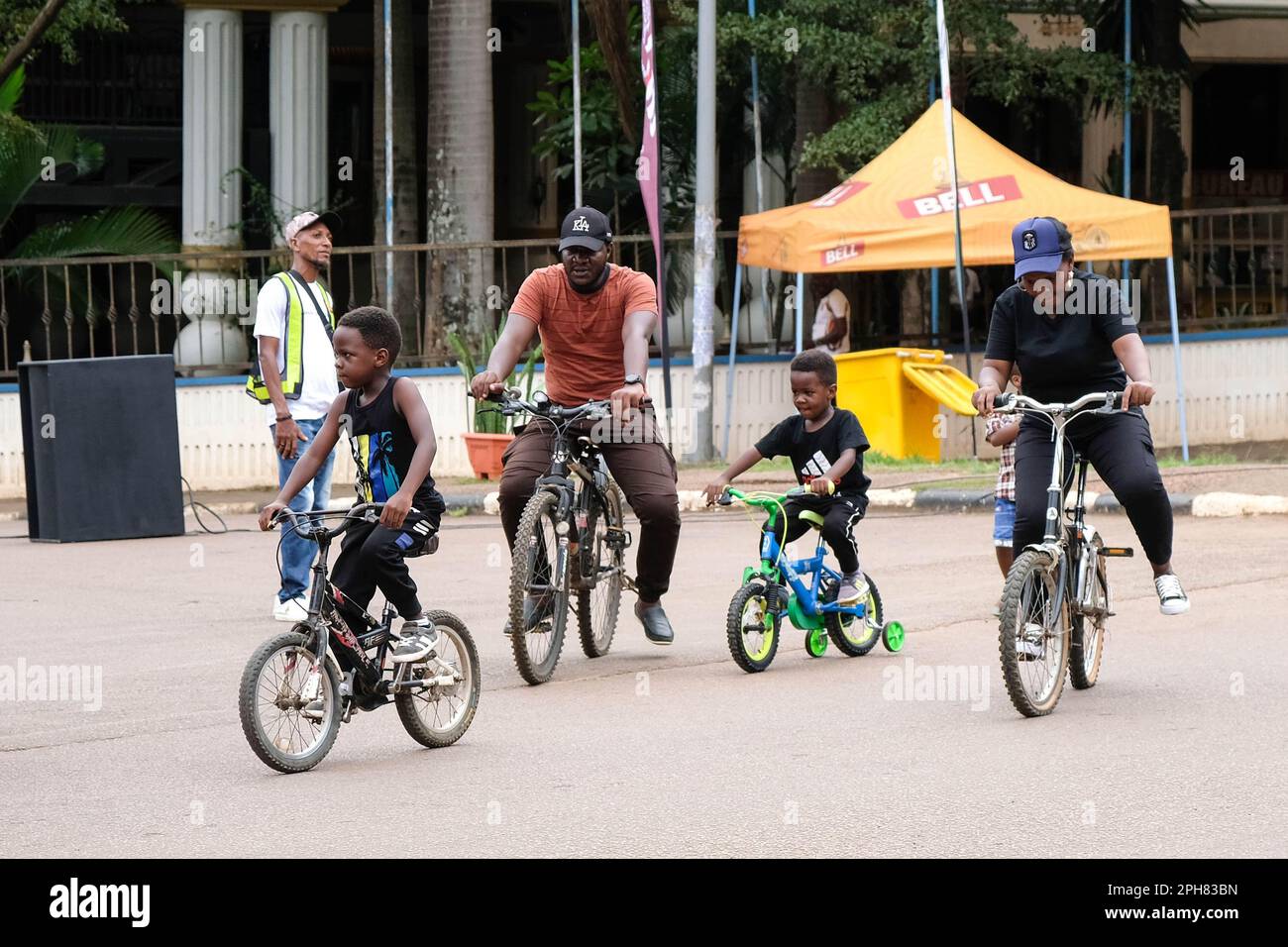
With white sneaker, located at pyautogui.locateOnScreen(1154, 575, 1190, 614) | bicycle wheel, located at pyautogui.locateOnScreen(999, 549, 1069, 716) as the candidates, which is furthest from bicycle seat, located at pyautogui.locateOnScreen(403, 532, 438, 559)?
white sneaker, located at pyautogui.locateOnScreen(1154, 575, 1190, 614)

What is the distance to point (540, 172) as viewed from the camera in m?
30.5

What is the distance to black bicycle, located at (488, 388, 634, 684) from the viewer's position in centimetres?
892

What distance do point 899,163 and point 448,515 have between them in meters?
5.82

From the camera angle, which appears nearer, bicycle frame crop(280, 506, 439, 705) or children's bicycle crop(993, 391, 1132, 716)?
bicycle frame crop(280, 506, 439, 705)

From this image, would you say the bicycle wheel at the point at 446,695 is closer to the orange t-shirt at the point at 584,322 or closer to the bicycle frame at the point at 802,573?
the bicycle frame at the point at 802,573

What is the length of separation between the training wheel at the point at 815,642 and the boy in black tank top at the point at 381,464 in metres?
2.56

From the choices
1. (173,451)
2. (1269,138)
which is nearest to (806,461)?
(173,451)

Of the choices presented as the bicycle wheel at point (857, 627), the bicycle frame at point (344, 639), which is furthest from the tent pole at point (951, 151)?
the bicycle frame at point (344, 639)

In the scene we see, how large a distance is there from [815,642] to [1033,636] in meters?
2.02

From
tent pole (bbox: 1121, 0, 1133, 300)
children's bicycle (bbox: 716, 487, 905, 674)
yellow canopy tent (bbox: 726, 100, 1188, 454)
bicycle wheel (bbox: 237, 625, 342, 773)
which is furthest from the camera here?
tent pole (bbox: 1121, 0, 1133, 300)

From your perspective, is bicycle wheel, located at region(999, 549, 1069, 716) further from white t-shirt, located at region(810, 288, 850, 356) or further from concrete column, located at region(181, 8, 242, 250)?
concrete column, located at region(181, 8, 242, 250)

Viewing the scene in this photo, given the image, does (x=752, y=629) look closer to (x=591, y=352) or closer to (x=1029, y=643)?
(x=591, y=352)

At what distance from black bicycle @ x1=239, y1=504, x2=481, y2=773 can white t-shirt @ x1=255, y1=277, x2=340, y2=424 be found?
3.57m

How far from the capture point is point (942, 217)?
1981 cm
